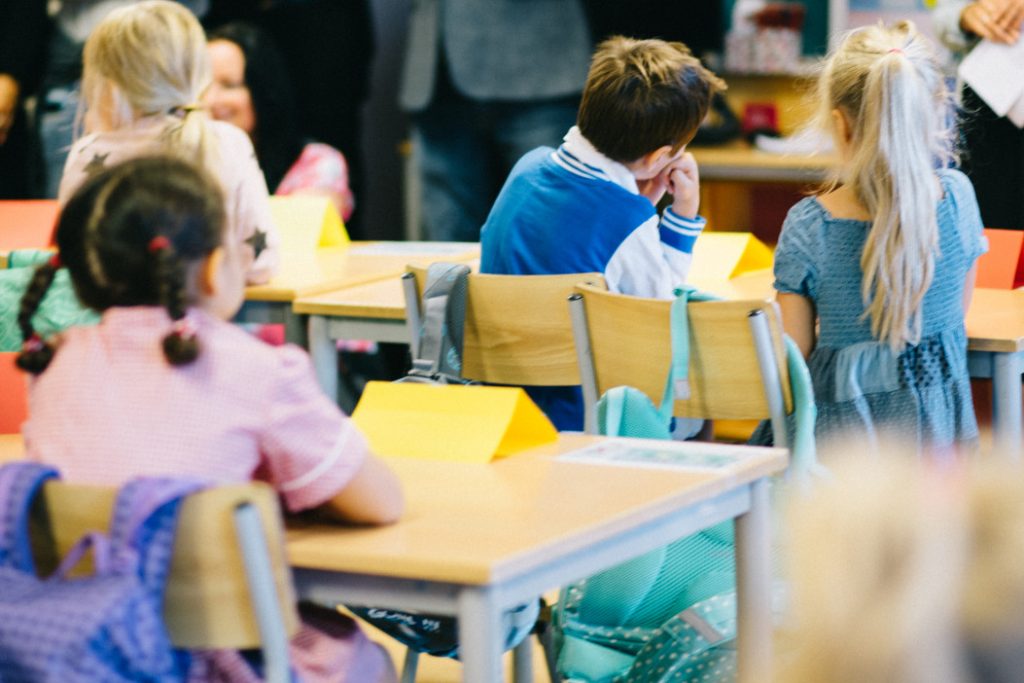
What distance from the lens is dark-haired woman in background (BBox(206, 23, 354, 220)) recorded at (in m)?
4.52

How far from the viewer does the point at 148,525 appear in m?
1.43

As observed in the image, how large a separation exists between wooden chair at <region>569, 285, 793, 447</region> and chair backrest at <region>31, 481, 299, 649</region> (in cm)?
102

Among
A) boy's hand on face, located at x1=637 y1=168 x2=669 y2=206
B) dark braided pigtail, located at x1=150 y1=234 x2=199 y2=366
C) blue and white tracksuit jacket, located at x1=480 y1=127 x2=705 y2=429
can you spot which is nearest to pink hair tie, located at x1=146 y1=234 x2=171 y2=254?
dark braided pigtail, located at x1=150 y1=234 x2=199 y2=366

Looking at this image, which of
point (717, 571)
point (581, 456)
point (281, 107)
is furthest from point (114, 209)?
point (281, 107)

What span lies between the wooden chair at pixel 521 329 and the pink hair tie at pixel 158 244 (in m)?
1.07

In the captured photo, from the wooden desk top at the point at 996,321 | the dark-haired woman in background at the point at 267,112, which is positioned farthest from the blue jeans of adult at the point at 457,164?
the wooden desk top at the point at 996,321

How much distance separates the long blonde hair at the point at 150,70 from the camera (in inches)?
125

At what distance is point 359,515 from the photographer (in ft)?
5.21

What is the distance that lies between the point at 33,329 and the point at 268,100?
2.99 metres

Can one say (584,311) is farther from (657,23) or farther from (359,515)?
(657,23)

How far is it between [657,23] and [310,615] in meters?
3.72

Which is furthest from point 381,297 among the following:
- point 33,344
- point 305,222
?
point 33,344

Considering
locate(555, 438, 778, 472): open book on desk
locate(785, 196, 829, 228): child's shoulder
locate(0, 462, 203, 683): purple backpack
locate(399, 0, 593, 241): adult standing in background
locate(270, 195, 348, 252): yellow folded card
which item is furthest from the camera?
locate(399, 0, 593, 241): adult standing in background

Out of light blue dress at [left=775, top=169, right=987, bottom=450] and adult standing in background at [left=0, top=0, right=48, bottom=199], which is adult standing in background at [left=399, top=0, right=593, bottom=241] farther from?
light blue dress at [left=775, top=169, right=987, bottom=450]
